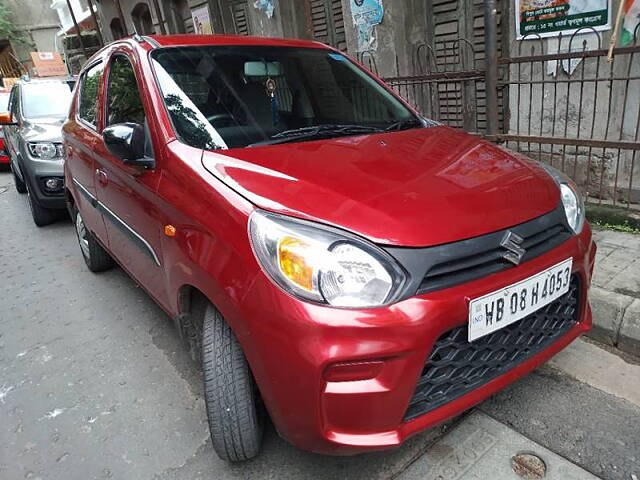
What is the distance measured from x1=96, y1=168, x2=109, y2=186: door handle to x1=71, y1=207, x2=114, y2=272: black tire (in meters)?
0.95

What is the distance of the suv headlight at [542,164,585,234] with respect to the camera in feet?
6.29

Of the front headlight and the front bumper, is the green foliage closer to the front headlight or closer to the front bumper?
the front headlight

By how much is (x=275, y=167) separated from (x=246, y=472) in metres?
1.20

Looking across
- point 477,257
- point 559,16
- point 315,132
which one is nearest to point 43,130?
point 315,132

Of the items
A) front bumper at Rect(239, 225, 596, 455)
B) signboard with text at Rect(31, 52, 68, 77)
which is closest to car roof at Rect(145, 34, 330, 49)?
front bumper at Rect(239, 225, 596, 455)

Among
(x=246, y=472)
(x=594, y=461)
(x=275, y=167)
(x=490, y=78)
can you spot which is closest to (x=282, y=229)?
(x=275, y=167)

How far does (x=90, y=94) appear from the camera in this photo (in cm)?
337

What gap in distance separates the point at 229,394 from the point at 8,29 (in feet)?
89.8

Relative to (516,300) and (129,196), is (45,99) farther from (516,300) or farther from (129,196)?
(516,300)

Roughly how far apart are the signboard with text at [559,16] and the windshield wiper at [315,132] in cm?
224

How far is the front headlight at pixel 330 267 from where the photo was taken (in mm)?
1430

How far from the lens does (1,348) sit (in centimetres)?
302

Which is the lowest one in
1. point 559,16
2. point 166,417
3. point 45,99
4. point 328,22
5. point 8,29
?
point 166,417

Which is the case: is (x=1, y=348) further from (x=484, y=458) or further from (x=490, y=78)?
(x=490, y=78)
